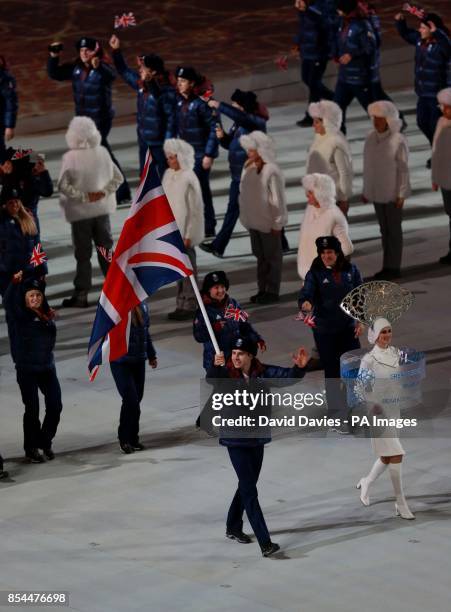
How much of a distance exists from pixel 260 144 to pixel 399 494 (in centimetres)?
605

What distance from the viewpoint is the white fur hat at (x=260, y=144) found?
17859mm

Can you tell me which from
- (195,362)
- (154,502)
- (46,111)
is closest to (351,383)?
(154,502)

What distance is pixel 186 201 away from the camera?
17.3 m

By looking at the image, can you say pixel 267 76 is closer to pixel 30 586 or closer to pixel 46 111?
pixel 46 111

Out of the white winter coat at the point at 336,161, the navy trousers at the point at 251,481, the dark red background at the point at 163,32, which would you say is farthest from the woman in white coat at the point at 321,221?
the dark red background at the point at 163,32

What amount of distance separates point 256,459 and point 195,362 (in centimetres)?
439

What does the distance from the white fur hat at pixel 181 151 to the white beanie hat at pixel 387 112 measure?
222 cm

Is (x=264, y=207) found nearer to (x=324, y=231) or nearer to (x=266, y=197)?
(x=266, y=197)

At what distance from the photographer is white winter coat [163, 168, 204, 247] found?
17.2m

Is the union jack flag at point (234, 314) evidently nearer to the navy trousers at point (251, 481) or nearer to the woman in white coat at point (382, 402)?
the woman in white coat at point (382, 402)

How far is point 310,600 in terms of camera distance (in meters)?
11.2

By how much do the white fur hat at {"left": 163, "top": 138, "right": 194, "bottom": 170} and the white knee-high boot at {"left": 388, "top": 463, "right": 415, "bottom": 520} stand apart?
5.45m

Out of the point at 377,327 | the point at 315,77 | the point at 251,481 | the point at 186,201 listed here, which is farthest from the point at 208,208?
the point at 251,481

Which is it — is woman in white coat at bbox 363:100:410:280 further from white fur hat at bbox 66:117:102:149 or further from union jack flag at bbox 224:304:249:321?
union jack flag at bbox 224:304:249:321
